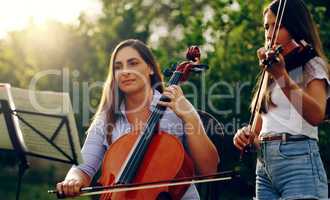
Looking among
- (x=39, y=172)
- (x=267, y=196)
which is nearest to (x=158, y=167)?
(x=267, y=196)

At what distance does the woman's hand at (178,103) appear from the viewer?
3.01 m

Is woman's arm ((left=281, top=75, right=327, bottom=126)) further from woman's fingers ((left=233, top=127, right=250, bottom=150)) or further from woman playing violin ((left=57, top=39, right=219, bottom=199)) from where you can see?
woman playing violin ((left=57, top=39, right=219, bottom=199))

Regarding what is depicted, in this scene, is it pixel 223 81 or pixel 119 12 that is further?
pixel 119 12

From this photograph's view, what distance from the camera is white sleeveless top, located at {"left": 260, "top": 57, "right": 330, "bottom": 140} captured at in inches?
A: 95.3

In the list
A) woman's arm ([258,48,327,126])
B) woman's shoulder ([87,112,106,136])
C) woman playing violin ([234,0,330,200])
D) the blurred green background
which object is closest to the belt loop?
woman playing violin ([234,0,330,200])

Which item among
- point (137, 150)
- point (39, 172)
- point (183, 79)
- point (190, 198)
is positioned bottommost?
point (39, 172)

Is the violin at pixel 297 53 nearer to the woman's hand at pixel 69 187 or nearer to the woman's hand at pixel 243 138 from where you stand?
the woman's hand at pixel 243 138

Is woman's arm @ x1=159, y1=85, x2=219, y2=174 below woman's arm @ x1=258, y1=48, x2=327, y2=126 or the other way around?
below

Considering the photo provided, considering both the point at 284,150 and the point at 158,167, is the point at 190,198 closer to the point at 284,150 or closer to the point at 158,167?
the point at 158,167

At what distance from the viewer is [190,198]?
120 inches

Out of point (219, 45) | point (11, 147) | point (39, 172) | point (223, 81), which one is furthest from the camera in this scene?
point (39, 172)

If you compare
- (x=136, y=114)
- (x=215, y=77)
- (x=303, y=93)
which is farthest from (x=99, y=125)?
(x=215, y=77)

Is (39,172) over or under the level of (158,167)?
under

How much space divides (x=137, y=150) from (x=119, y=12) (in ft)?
47.4
